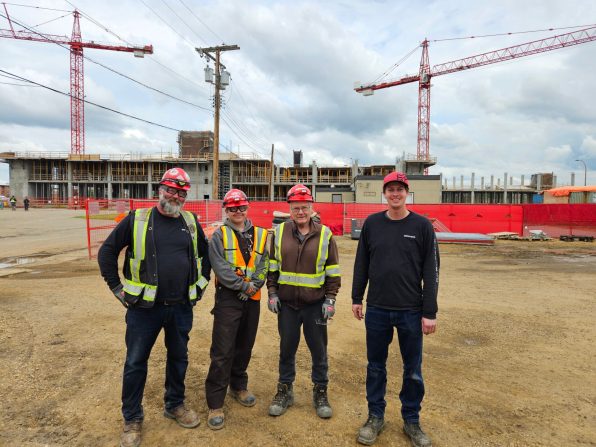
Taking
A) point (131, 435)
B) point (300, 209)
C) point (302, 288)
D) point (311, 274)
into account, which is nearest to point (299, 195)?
point (300, 209)

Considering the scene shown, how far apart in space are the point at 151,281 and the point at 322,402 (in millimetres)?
1823

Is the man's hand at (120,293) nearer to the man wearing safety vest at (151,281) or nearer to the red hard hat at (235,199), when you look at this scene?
the man wearing safety vest at (151,281)

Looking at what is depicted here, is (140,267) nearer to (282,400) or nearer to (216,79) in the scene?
(282,400)

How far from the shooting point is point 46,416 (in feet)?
10.6

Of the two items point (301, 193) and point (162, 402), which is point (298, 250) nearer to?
point (301, 193)

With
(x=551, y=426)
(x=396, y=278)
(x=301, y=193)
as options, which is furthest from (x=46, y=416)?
(x=551, y=426)

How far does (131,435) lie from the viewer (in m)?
2.88

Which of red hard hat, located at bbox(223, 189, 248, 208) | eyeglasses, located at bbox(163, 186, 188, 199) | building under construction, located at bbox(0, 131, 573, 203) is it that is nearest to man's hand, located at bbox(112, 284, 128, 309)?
eyeglasses, located at bbox(163, 186, 188, 199)

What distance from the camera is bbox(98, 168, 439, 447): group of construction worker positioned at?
2922mm

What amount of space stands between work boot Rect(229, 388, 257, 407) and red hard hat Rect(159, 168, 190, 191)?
1965 millimetres

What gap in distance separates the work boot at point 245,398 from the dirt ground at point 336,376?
57 mm

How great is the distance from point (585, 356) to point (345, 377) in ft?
10.3

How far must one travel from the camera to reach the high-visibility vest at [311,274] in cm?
325

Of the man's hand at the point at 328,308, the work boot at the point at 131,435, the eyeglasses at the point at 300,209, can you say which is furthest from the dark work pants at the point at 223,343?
the eyeglasses at the point at 300,209
